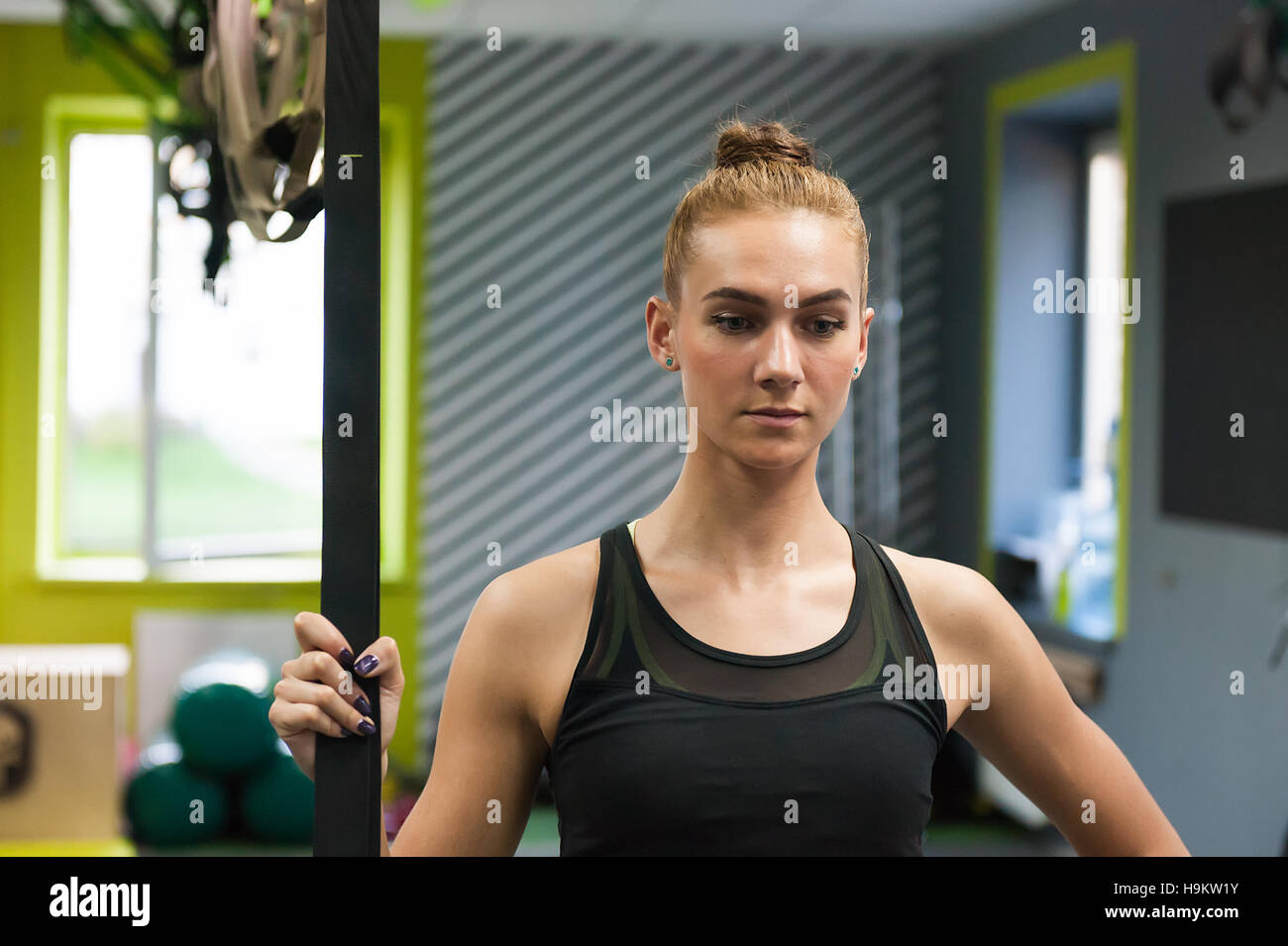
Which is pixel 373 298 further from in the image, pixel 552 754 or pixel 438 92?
pixel 438 92

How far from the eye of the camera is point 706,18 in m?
4.62

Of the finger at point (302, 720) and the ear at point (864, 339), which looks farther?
the ear at point (864, 339)

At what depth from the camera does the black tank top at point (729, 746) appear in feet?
3.24

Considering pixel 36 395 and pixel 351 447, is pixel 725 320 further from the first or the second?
pixel 36 395

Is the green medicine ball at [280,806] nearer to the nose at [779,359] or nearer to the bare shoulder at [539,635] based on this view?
the bare shoulder at [539,635]

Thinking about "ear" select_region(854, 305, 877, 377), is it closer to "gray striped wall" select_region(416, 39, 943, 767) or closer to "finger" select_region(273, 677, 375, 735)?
"finger" select_region(273, 677, 375, 735)

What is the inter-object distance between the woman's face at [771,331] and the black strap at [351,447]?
0.29 metres

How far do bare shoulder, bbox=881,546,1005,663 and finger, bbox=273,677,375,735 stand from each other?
1.69 ft

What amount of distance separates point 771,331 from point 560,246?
13.5 feet

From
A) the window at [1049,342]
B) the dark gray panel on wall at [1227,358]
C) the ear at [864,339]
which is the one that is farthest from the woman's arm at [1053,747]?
the window at [1049,342]

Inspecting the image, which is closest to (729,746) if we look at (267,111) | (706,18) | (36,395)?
(267,111)

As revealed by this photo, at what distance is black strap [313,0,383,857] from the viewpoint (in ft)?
2.85

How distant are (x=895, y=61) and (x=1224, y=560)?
267cm

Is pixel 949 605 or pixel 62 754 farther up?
pixel 949 605
